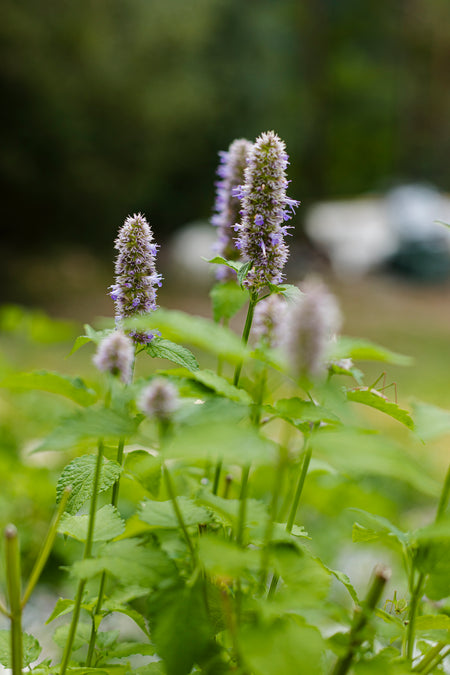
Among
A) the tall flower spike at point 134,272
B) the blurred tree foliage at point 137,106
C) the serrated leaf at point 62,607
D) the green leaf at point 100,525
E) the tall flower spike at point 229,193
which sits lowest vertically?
the serrated leaf at point 62,607

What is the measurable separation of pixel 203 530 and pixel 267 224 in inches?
14.7

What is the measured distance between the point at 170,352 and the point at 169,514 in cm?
20

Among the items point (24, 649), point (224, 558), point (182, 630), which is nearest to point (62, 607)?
point (24, 649)

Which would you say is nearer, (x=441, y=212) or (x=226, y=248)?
(x=226, y=248)

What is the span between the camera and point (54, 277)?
8.80 meters

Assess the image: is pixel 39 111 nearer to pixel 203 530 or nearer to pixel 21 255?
pixel 21 255

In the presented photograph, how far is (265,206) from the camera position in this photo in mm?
831

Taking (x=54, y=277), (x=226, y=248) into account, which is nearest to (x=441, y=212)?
(x=54, y=277)

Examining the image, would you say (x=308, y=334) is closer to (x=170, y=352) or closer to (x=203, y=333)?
(x=203, y=333)

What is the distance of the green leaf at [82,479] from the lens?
0.77 metres

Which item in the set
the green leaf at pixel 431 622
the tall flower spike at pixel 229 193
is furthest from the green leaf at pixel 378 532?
the tall flower spike at pixel 229 193

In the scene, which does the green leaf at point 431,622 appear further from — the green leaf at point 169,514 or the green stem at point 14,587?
the green stem at point 14,587

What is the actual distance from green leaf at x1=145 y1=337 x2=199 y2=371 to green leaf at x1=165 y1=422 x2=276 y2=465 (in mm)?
288

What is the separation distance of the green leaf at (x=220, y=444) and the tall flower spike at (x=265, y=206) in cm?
38
